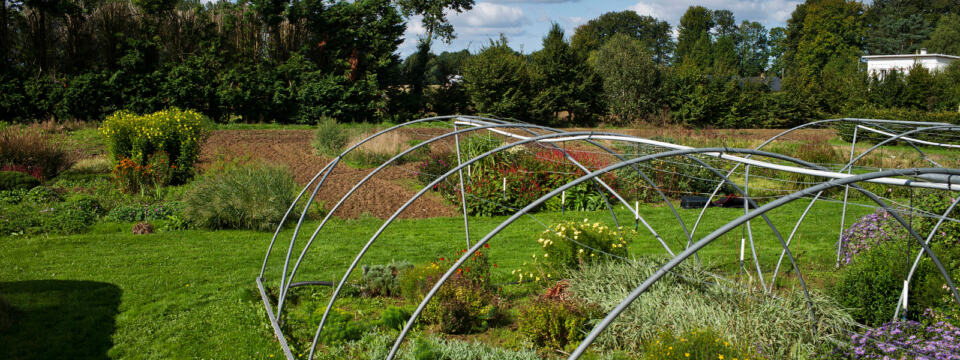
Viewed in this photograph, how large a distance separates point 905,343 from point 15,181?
12854mm

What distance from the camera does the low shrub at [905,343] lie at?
3.87 meters

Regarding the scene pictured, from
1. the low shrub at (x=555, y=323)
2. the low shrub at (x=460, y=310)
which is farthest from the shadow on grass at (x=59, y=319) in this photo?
the low shrub at (x=555, y=323)

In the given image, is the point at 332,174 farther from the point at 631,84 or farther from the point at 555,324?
the point at 631,84

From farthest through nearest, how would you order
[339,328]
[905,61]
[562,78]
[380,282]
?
[905,61] < [562,78] < [380,282] < [339,328]

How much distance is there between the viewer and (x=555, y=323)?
511 cm

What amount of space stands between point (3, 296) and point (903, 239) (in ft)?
30.9

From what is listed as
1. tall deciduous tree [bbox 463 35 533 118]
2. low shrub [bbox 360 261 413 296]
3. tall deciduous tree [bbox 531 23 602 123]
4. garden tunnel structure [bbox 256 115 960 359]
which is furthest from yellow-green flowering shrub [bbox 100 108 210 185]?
tall deciduous tree [bbox 531 23 602 123]

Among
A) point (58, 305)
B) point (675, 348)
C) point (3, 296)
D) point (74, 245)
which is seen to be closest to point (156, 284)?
point (58, 305)

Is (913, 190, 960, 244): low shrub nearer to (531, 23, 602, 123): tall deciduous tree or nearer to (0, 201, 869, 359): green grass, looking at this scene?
(0, 201, 869, 359): green grass

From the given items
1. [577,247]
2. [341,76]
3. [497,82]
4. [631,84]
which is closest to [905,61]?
[631,84]

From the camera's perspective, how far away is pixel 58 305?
19.5 ft

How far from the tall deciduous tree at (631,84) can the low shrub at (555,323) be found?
22.0 metres

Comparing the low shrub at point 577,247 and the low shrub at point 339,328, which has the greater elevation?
the low shrub at point 577,247

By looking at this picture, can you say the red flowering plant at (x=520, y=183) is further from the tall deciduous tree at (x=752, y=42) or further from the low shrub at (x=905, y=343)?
the tall deciduous tree at (x=752, y=42)
